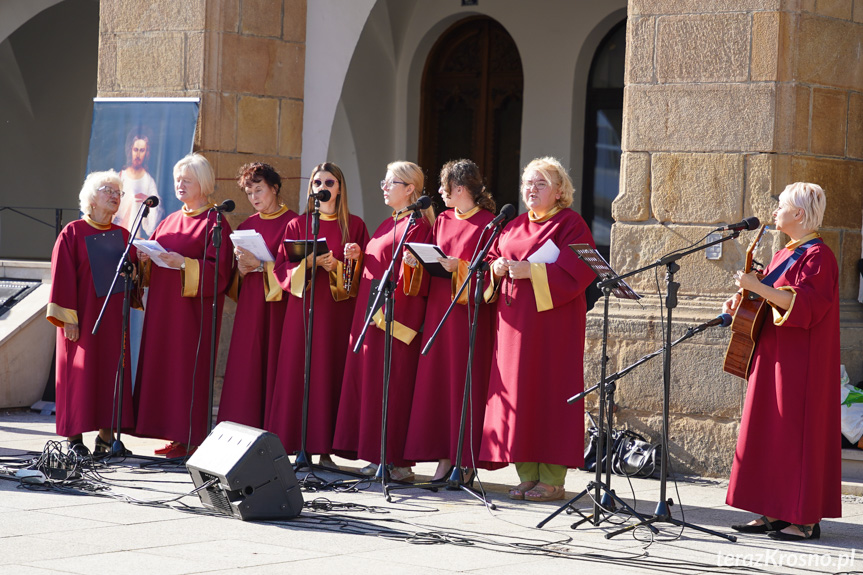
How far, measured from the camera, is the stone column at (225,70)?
9.37 meters

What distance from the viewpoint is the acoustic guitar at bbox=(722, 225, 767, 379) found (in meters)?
5.97

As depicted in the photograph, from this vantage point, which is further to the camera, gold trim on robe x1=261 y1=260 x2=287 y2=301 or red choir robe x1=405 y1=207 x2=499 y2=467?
gold trim on robe x1=261 y1=260 x2=287 y2=301

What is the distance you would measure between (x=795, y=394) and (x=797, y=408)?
0.07 m

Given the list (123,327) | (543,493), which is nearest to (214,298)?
(123,327)

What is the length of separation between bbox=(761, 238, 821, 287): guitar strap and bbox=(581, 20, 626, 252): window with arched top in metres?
7.16

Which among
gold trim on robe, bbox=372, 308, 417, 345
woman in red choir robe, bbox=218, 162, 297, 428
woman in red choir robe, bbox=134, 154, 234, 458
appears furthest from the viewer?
woman in red choir robe, bbox=134, 154, 234, 458

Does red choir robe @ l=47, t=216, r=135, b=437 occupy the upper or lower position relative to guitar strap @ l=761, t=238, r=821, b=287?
lower

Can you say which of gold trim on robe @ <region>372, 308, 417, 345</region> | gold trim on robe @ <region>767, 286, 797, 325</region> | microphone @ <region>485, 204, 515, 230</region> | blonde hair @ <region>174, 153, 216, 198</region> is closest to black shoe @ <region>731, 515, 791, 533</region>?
gold trim on robe @ <region>767, 286, 797, 325</region>

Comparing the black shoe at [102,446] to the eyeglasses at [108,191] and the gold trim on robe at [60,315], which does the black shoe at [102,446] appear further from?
the eyeglasses at [108,191]

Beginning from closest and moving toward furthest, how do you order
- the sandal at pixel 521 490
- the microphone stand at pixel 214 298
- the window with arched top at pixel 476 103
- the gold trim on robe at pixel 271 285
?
the sandal at pixel 521 490
the microphone stand at pixel 214 298
the gold trim on robe at pixel 271 285
the window with arched top at pixel 476 103

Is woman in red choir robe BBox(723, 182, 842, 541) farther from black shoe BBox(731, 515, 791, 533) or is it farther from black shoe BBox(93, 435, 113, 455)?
black shoe BBox(93, 435, 113, 455)

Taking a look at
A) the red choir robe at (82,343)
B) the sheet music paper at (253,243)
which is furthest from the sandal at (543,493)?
the red choir robe at (82,343)

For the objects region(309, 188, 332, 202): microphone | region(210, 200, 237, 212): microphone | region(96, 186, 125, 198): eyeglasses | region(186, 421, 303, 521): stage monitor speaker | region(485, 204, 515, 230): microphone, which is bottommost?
region(186, 421, 303, 521): stage monitor speaker

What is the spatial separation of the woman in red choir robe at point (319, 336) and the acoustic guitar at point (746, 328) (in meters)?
2.48
